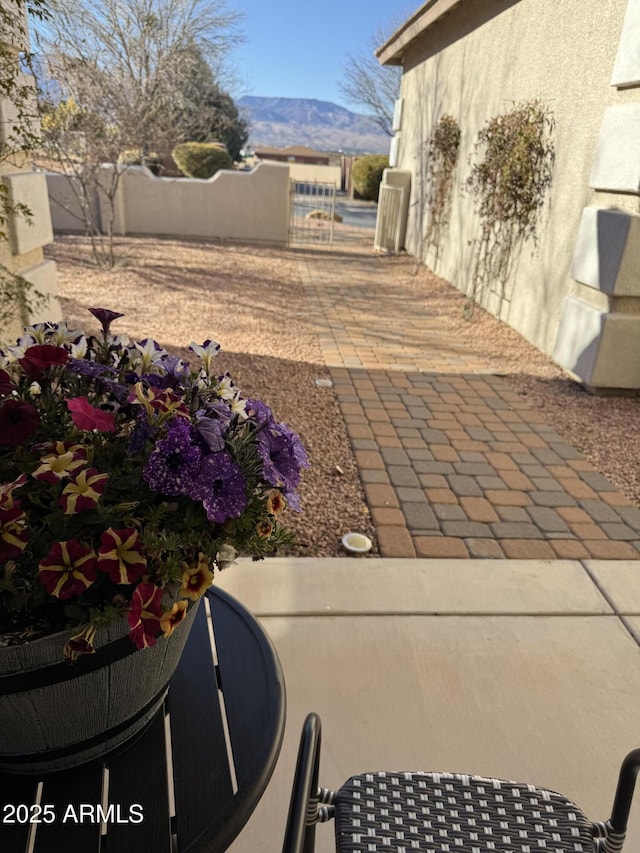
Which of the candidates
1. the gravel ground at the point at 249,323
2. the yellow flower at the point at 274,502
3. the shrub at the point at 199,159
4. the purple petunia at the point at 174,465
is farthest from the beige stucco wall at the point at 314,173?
the purple petunia at the point at 174,465

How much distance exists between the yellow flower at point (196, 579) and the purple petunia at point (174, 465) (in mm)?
113

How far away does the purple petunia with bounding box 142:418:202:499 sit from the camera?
2.96 ft

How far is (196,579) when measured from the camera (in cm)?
92

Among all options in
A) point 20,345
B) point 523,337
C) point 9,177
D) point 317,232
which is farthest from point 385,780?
point 317,232

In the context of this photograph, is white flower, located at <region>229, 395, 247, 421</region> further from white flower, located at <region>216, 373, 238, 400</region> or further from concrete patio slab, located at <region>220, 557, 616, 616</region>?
concrete patio slab, located at <region>220, 557, 616, 616</region>

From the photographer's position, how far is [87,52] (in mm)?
9609

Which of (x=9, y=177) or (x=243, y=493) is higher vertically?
(x=9, y=177)

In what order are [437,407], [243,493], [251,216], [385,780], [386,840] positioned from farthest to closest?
[251,216]
[437,407]
[385,780]
[386,840]
[243,493]

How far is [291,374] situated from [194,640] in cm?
375

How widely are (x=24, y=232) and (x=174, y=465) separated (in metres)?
3.21

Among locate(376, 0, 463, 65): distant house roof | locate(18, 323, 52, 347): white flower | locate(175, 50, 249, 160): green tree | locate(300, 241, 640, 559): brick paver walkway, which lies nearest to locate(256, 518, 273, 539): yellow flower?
locate(18, 323, 52, 347): white flower

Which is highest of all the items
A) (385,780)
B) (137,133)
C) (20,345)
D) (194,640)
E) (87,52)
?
(87,52)

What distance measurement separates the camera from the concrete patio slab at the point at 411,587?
2.32 meters

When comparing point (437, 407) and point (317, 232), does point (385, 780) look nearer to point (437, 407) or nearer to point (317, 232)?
point (437, 407)
